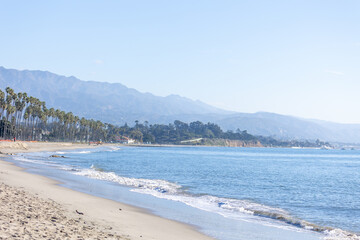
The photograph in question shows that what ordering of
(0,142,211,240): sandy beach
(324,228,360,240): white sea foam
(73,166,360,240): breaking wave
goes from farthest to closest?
(73,166,360,240): breaking wave
(324,228,360,240): white sea foam
(0,142,211,240): sandy beach

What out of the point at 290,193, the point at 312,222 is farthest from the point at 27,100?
the point at 312,222

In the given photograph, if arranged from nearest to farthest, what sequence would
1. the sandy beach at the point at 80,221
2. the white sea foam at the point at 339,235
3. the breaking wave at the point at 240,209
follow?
the sandy beach at the point at 80,221, the white sea foam at the point at 339,235, the breaking wave at the point at 240,209

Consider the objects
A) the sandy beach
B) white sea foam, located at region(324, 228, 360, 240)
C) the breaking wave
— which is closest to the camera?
the sandy beach

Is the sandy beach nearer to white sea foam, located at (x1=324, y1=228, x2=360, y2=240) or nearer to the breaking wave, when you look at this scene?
the breaking wave

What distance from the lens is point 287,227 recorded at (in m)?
17.6

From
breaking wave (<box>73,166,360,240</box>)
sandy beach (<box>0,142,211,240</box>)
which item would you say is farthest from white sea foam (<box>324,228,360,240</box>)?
sandy beach (<box>0,142,211,240</box>)

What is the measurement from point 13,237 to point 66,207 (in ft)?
24.4

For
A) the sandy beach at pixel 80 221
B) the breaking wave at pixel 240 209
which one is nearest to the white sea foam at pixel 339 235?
the breaking wave at pixel 240 209

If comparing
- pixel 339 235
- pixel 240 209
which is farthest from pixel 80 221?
pixel 339 235

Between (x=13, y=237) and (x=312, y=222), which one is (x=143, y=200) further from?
(x=13, y=237)

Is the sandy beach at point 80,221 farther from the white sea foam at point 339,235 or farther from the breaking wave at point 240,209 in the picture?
the white sea foam at point 339,235

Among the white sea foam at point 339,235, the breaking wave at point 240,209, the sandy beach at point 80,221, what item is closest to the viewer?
the sandy beach at point 80,221

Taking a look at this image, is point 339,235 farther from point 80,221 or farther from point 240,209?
point 80,221

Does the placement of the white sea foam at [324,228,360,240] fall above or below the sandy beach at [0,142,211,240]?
below
